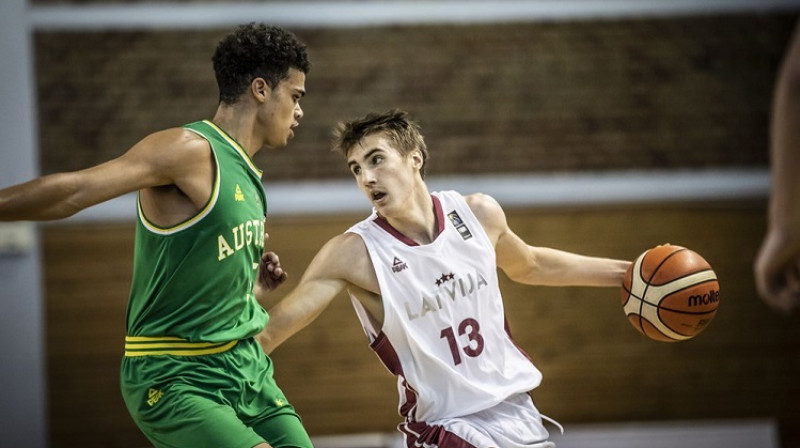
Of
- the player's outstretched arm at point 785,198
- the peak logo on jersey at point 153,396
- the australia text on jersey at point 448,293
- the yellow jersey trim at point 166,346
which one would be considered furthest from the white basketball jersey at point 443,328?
the player's outstretched arm at point 785,198

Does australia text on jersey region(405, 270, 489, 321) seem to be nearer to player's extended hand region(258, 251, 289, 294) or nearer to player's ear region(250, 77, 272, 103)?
player's extended hand region(258, 251, 289, 294)

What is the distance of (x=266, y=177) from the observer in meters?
7.57


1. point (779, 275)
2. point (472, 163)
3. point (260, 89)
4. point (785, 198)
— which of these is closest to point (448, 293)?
point (260, 89)

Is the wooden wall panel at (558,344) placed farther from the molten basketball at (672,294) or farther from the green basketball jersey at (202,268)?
the green basketball jersey at (202,268)

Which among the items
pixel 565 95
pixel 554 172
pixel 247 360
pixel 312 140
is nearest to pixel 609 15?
pixel 565 95

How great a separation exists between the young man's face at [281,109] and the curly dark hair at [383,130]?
0.89 feet

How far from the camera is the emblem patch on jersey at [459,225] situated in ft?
12.4

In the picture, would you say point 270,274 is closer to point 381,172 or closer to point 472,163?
point 381,172

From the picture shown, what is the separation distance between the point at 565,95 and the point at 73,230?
429 cm

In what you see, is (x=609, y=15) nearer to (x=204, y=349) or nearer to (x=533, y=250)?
(x=533, y=250)

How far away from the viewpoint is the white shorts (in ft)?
11.5

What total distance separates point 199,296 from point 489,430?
1256mm

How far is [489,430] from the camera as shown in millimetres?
3566

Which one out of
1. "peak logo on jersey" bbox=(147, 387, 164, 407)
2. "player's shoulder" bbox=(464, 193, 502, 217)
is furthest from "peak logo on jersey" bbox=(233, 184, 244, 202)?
"player's shoulder" bbox=(464, 193, 502, 217)
